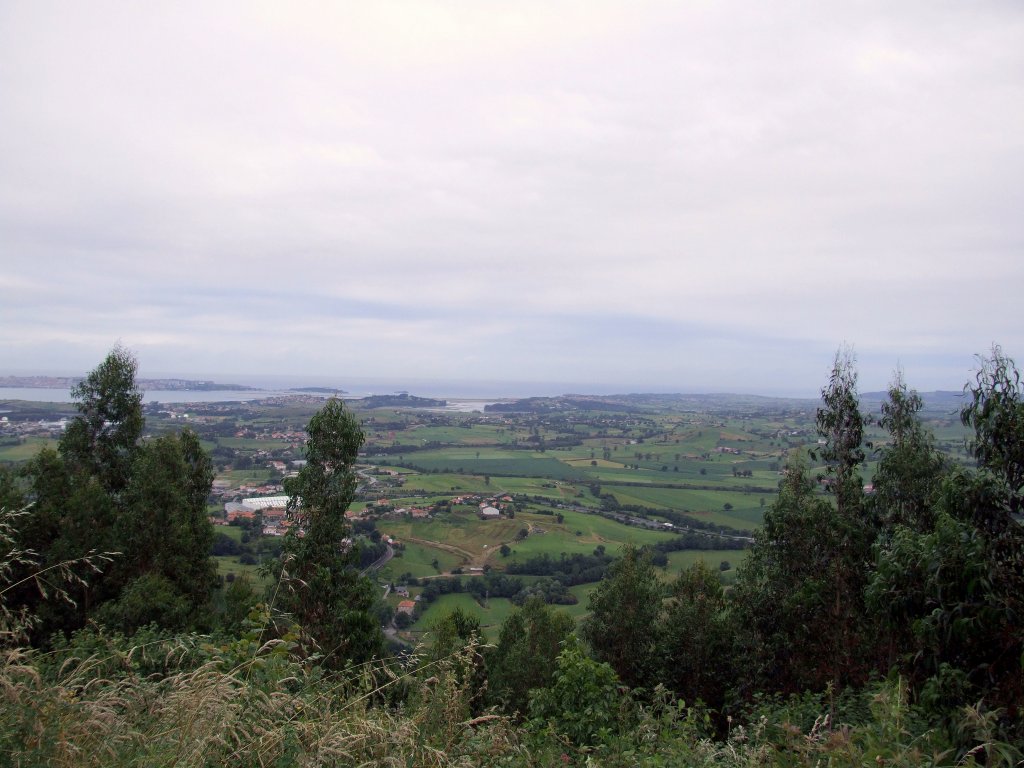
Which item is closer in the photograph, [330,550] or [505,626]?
[330,550]

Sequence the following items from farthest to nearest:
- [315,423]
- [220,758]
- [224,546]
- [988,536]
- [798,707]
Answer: [224,546], [315,423], [798,707], [988,536], [220,758]

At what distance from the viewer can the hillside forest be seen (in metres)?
3.14

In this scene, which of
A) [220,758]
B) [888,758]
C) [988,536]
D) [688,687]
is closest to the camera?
[220,758]

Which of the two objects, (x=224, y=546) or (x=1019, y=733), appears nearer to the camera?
(x=1019, y=733)

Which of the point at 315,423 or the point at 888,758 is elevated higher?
the point at 315,423

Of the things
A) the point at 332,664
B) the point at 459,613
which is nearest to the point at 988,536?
the point at 332,664

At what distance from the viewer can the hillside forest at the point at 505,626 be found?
3.14 metres

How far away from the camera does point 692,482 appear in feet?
170

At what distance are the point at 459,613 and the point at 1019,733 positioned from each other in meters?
14.3

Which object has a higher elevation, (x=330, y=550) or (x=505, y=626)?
(x=330, y=550)

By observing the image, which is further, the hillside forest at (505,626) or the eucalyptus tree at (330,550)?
the eucalyptus tree at (330,550)

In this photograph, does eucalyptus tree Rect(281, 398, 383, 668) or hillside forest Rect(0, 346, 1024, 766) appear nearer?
hillside forest Rect(0, 346, 1024, 766)

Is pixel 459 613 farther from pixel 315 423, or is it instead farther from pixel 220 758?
pixel 220 758

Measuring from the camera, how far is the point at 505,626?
16.1 m
